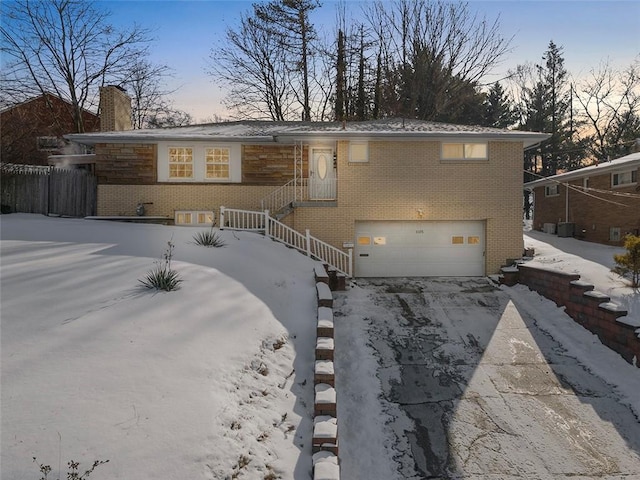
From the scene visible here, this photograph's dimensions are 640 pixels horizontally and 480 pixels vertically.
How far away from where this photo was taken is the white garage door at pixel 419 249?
13266mm

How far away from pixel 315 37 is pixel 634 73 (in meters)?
28.0

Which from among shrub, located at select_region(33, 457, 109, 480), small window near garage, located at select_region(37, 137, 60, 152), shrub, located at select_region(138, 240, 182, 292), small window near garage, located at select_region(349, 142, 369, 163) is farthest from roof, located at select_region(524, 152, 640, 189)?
small window near garage, located at select_region(37, 137, 60, 152)

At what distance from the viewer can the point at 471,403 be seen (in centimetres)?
616

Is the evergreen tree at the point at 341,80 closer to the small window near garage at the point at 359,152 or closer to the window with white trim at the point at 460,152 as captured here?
the small window near garage at the point at 359,152

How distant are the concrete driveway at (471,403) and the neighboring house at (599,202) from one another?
1161 centimetres

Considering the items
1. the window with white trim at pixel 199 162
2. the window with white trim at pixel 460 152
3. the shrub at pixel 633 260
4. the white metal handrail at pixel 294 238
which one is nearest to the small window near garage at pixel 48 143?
the window with white trim at pixel 199 162

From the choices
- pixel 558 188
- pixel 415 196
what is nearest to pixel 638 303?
pixel 415 196

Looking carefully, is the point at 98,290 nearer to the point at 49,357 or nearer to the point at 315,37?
the point at 49,357

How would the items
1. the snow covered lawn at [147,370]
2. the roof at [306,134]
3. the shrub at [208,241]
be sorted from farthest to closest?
the roof at [306,134] < the shrub at [208,241] < the snow covered lawn at [147,370]

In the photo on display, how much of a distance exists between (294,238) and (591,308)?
8495mm

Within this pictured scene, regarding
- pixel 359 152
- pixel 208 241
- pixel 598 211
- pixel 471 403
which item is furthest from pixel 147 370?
pixel 598 211

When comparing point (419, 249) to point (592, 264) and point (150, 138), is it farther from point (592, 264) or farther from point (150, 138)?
point (150, 138)

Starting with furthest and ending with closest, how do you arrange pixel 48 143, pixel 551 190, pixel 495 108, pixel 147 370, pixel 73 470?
1. pixel 495 108
2. pixel 551 190
3. pixel 48 143
4. pixel 147 370
5. pixel 73 470

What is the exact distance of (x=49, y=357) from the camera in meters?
3.64
